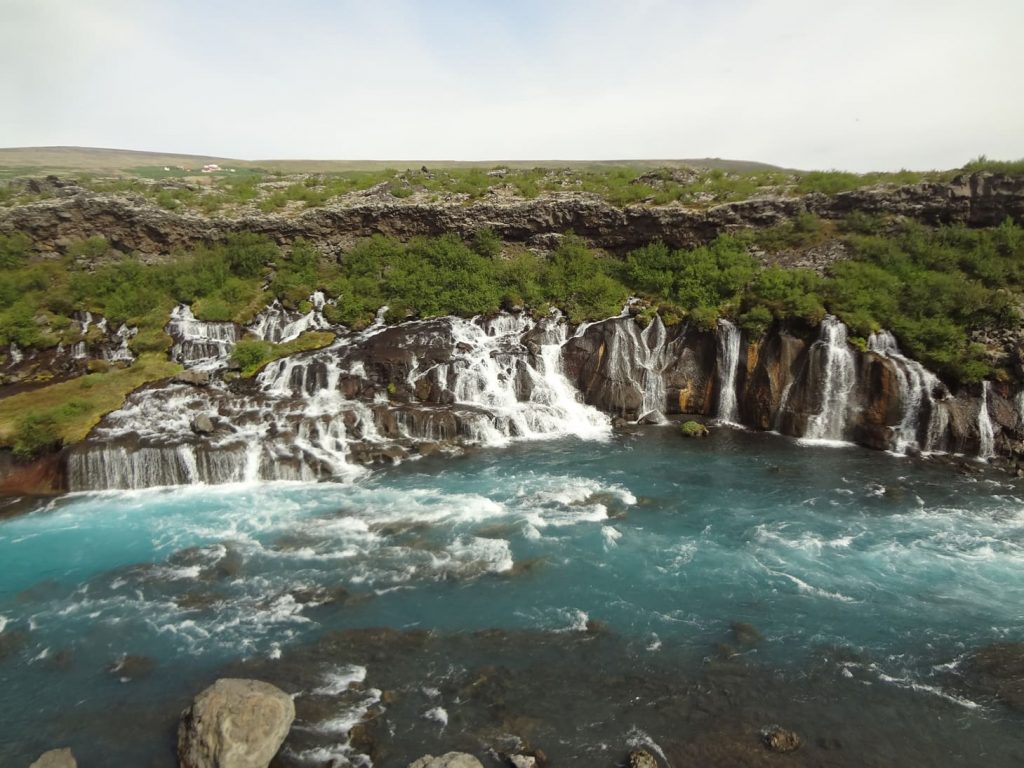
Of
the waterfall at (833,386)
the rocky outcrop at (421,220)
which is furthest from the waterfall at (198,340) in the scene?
the waterfall at (833,386)

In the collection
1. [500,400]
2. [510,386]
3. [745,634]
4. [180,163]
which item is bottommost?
[745,634]

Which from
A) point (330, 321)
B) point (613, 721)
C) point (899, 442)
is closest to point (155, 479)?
point (330, 321)

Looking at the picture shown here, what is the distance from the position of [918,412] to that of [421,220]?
31287 mm

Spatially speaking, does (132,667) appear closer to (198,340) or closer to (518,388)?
(518,388)

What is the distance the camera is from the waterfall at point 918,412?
23859 mm

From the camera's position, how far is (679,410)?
29.3 metres

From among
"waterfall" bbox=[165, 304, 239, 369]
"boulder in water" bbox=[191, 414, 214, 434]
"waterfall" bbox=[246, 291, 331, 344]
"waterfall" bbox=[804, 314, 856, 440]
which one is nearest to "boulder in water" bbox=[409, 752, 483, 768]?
"boulder in water" bbox=[191, 414, 214, 434]

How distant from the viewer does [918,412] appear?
24.2 metres

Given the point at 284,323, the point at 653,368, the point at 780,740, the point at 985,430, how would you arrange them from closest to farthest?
the point at 780,740 < the point at 985,430 < the point at 653,368 < the point at 284,323

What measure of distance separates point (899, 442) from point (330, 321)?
29.7 metres

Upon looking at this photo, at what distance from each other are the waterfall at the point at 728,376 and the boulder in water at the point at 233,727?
936 inches

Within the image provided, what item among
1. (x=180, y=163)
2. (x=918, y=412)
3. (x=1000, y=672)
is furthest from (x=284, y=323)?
(x=180, y=163)

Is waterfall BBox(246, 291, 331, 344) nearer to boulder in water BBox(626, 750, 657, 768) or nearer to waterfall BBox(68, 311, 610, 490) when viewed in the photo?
waterfall BBox(68, 311, 610, 490)

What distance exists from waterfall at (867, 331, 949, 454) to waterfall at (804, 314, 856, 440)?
6.16 ft
